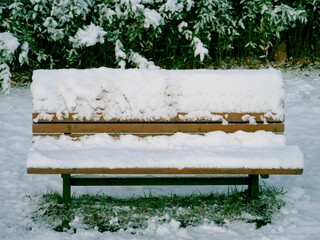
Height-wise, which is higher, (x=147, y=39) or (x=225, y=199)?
(x=147, y=39)

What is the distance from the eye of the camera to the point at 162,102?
429 centimetres

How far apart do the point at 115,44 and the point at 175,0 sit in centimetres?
89

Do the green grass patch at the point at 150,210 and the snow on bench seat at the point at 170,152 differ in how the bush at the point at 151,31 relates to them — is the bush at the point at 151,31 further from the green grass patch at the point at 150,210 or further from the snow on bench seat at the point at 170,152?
the snow on bench seat at the point at 170,152

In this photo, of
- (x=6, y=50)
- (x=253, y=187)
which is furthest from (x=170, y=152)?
(x=6, y=50)

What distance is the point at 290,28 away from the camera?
8.77 meters

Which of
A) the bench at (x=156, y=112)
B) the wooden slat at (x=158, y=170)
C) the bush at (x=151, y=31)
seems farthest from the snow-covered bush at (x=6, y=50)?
the wooden slat at (x=158, y=170)

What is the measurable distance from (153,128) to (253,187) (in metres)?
0.81

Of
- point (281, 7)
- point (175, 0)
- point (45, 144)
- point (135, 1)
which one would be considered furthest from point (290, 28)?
point (45, 144)

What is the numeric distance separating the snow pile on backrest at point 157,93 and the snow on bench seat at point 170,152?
16 cm

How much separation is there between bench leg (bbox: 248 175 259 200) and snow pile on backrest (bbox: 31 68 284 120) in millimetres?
455

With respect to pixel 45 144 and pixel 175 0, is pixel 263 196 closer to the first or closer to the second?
pixel 45 144

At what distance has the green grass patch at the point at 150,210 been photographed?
4.11 meters

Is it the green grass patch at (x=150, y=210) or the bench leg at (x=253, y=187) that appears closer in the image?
the green grass patch at (x=150, y=210)

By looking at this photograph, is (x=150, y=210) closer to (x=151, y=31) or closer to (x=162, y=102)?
(x=162, y=102)
